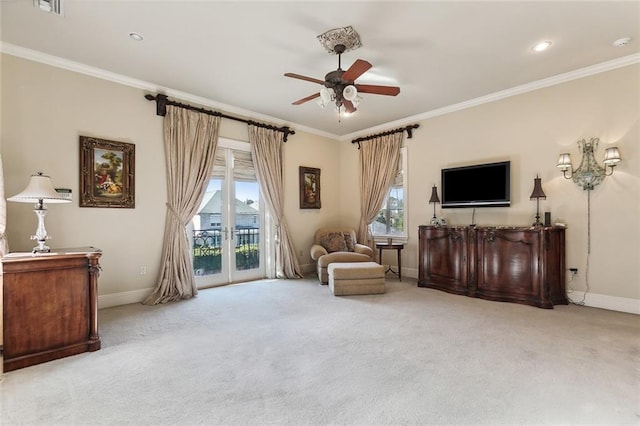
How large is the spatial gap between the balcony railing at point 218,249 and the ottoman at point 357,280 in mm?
1829

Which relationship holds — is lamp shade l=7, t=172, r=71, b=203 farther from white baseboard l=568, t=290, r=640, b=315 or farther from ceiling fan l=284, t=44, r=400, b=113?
white baseboard l=568, t=290, r=640, b=315

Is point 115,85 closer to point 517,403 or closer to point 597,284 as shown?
point 517,403

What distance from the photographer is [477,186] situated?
192 inches

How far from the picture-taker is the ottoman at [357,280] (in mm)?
4516

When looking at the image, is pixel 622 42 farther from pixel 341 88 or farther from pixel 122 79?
pixel 122 79

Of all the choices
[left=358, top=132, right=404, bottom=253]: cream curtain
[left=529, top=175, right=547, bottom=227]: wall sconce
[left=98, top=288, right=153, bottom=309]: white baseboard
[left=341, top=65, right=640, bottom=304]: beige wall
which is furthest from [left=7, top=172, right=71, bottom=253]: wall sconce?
[left=529, top=175, right=547, bottom=227]: wall sconce

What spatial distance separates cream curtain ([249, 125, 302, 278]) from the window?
1.91 meters

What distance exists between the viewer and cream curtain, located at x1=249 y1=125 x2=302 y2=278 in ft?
Result: 18.5

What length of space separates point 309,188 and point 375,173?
1.42m

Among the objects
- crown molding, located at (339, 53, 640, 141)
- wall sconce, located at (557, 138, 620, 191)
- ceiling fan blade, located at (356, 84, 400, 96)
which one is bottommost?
wall sconce, located at (557, 138, 620, 191)

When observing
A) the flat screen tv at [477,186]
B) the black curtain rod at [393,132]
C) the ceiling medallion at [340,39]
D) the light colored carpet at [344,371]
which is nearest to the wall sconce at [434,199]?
the flat screen tv at [477,186]

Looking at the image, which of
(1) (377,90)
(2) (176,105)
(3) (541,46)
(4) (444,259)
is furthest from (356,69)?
(4) (444,259)

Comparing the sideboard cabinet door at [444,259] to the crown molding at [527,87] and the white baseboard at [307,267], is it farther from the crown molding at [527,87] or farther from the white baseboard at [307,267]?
the white baseboard at [307,267]

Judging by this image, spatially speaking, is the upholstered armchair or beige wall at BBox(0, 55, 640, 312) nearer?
beige wall at BBox(0, 55, 640, 312)
